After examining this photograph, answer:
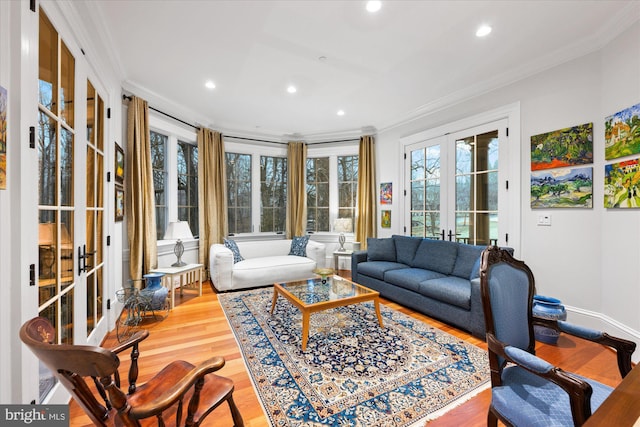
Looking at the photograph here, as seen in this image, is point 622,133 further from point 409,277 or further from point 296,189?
point 296,189

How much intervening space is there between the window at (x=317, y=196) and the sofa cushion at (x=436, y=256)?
2404mm

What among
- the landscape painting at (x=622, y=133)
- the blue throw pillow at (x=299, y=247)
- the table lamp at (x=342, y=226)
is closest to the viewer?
the landscape painting at (x=622, y=133)

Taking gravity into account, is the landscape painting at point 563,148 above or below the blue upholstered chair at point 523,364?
above

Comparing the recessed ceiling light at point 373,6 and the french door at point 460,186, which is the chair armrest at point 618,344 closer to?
the french door at point 460,186

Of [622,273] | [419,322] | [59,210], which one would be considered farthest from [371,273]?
[59,210]

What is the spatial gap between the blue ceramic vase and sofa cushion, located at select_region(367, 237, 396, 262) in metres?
1.86

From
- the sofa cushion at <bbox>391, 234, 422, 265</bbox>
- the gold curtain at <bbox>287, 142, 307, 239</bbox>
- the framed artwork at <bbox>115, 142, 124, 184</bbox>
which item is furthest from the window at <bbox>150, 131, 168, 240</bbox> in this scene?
the sofa cushion at <bbox>391, 234, 422, 265</bbox>

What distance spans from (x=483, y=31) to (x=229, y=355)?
3.66 m

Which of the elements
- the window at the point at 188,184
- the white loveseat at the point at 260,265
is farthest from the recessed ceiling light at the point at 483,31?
the window at the point at 188,184

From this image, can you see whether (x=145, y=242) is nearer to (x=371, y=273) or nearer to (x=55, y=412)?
(x=55, y=412)

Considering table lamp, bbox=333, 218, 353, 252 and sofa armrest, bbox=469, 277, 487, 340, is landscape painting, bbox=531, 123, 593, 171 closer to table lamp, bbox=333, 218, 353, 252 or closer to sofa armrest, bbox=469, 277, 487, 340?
sofa armrest, bbox=469, 277, 487, 340

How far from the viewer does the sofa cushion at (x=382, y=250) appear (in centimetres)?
412

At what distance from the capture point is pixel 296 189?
5.57 meters

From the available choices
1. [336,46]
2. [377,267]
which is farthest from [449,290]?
[336,46]
